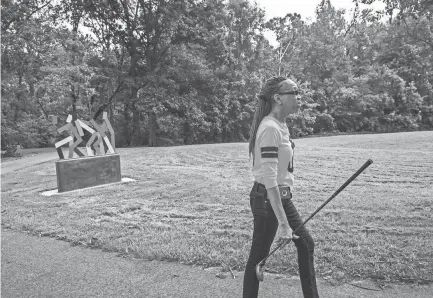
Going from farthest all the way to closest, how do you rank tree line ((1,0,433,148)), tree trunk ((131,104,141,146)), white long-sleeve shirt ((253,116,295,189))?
tree trunk ((131,104,141,146)), tree line ((1,0,433,148)), white long-sleeve shirt ((253,116,295,189))

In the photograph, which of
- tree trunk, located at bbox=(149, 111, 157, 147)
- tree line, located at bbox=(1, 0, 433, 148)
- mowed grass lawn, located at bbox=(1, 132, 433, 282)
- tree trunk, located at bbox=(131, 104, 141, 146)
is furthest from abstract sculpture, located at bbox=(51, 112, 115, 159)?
tree trunk, located at bbox=(131, 104, 141, 146)

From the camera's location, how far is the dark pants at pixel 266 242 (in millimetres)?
2332

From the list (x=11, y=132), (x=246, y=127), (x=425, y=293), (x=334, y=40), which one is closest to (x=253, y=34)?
(x=246, y=127)

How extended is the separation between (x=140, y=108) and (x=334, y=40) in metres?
21.5

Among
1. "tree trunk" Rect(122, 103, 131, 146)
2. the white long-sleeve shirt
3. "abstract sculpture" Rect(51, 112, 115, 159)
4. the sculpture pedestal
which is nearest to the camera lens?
the white long-sleeve shirt

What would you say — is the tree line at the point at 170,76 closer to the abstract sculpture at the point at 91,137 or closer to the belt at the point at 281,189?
the abstract sculpture at the point at 91,137

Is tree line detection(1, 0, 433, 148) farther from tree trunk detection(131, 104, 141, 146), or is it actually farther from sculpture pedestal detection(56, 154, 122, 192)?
sculpture pedestal detection(56, 154, 122, 192)

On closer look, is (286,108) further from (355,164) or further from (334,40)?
(334,40)

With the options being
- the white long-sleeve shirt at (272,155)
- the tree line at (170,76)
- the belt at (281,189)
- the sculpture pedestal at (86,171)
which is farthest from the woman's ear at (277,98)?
the tree line at (170,76)

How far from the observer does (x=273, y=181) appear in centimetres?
219

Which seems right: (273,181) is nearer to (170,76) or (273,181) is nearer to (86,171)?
(86,171)

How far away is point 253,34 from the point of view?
2822 cm

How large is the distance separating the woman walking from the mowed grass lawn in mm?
→ 1017

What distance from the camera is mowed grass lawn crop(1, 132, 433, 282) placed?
360cm
